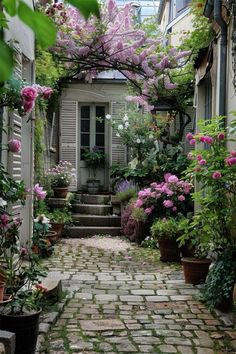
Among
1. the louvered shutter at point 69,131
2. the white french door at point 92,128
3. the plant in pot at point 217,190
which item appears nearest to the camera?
the plant in pot at point 217,190

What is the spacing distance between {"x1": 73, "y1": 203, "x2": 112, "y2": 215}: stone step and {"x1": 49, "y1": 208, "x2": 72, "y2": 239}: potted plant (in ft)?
1.93

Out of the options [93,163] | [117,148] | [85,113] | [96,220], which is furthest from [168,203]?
[85,113]

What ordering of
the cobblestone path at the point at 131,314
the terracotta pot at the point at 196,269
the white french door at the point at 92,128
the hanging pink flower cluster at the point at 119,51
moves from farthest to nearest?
the white french door at the point at 92,128 → the hanging pink flower cluster at the point at 119,51 → the terracotta pot at the point at 196,269 → the cobblestone path at the point at 131,314

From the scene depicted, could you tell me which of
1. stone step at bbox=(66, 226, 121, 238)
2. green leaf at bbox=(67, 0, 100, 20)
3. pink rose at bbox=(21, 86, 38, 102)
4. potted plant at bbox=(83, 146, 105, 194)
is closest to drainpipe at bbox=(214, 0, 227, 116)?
pink rose at bbox=(21, 86, 38, 102)

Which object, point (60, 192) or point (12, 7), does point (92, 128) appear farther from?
point (12, 7)

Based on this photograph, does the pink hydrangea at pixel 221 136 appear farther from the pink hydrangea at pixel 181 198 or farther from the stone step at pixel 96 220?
the stone step at pixel 96 220

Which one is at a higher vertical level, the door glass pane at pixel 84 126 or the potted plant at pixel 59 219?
the door glass pane at pixel 84 126

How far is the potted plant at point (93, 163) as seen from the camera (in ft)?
40.8

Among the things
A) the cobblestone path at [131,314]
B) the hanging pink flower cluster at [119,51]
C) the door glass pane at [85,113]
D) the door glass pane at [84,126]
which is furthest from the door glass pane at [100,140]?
the cobblestone path at [131,314]

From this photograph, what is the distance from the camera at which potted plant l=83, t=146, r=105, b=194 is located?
1242cm

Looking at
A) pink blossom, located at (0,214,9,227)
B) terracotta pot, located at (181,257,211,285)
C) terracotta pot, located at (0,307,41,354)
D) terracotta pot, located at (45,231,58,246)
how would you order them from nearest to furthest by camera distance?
terracotta pot, located at (0,307,41,354), pink blossom, located at (0,214,9,227), terracotta pot, located at (181,257,211,285), terracotta pot, located at (45,231,58,246)

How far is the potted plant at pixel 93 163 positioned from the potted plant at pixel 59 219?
74.2 inches

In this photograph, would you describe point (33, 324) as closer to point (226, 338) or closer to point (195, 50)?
point (226, 338)

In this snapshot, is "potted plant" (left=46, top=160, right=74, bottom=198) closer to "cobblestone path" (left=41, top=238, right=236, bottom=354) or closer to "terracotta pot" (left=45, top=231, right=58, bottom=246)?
"terracotta pot" (left=45, top=231, right=58, bottom=246)
